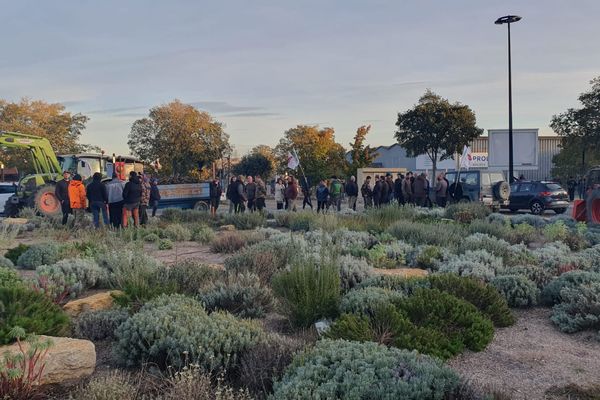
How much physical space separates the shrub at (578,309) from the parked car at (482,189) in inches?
651

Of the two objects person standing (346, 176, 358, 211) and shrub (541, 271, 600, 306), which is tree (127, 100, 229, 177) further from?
shrub (541, 271, 600, 306)

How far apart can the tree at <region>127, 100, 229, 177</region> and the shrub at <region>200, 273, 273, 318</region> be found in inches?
1348

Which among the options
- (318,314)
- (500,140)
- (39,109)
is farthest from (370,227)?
(39,109)

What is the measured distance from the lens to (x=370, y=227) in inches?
541

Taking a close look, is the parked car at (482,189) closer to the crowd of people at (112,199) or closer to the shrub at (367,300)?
the crowd of people at (112,199)

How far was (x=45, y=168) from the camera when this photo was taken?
898 inches

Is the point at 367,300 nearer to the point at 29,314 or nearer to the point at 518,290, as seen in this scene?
the point at 518,290

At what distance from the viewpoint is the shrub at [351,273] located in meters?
7.05

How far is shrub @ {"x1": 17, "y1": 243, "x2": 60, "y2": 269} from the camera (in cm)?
921

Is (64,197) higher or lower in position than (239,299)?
higher

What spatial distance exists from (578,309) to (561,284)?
2.44 ft

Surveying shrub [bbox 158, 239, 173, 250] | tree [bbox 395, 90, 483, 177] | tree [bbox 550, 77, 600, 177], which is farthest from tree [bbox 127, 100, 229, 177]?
shrub [bbox 158, 239, 173, 250]

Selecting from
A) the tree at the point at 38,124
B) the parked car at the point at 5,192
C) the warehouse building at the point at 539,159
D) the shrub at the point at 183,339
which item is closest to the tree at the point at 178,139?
the tree at the point at 38,124

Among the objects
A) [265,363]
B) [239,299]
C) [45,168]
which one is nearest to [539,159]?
[45,168]
